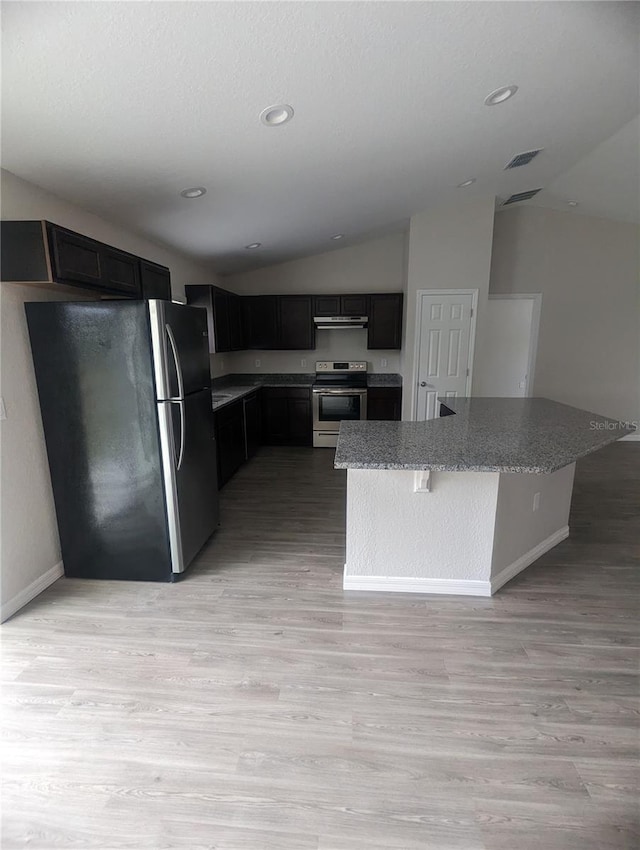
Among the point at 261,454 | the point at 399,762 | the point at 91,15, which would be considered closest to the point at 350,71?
the point at 91,15

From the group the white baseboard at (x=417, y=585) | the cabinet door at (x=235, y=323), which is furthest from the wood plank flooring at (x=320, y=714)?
the cabinet door at (x=235, y=323)

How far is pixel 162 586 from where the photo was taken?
2.52 m

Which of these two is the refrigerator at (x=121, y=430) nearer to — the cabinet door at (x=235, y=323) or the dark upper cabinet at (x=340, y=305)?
the cabinet door at (x=235, y=323)

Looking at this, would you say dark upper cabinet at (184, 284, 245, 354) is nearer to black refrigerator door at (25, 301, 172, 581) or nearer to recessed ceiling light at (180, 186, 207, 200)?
recessed ceiling light at (180, 186, 207, 200)

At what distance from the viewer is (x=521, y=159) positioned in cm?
356

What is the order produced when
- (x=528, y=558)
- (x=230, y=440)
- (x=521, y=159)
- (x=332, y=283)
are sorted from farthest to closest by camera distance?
(x=332, y=283)
(x=230, y=440)
(x=521, y=159)
(x=528, y=558)

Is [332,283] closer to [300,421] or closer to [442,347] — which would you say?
[442,347]

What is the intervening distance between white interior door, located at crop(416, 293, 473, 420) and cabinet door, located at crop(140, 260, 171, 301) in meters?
3.09

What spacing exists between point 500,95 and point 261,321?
3713 millimetres

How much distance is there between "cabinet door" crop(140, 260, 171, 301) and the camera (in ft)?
9.20

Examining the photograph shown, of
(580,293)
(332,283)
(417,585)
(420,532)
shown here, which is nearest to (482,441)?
(420,532)

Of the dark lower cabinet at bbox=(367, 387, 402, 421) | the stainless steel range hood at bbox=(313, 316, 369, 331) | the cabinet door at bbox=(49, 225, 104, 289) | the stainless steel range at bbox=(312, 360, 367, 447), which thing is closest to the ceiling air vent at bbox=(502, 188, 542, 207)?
the stainless steel range hood at bbox=(313, 316, 369, 331)

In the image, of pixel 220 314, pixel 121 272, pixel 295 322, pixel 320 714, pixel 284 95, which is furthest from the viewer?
pixel 295 322

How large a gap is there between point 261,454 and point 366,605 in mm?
3285
